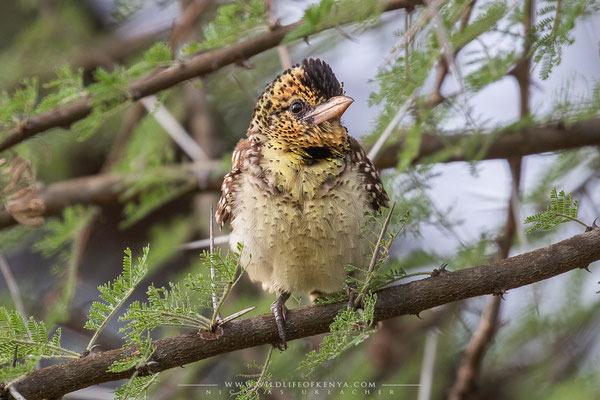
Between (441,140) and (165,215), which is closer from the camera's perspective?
(441,140)

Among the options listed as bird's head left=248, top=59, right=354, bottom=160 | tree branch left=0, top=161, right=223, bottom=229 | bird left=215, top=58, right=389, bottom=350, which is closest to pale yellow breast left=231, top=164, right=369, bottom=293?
bird left=215, top=58, right=389, bottom=350

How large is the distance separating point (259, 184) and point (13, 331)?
3.52 feet

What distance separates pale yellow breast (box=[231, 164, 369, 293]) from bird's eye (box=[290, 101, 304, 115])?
226 mm

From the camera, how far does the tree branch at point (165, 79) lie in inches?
106

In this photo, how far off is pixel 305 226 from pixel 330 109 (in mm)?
466

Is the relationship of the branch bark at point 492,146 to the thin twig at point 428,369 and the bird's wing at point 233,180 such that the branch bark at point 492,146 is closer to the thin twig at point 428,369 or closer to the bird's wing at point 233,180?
the thin twig at point 428,369

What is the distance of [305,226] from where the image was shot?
2.65 meters

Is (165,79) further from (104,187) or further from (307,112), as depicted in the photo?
(104,187)

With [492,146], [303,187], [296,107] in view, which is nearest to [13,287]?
[303,187]

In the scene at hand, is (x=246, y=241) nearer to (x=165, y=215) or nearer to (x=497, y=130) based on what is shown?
(x=497, y=130)

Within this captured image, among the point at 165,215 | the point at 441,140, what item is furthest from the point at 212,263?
the point at 165,215

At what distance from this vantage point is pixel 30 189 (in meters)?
3.31

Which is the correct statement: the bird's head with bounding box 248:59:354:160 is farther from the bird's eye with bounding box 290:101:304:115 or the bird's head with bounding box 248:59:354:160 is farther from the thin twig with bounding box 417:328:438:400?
the thin twig with bounding box 417:328:438:400

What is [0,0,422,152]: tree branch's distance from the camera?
8.85ft
